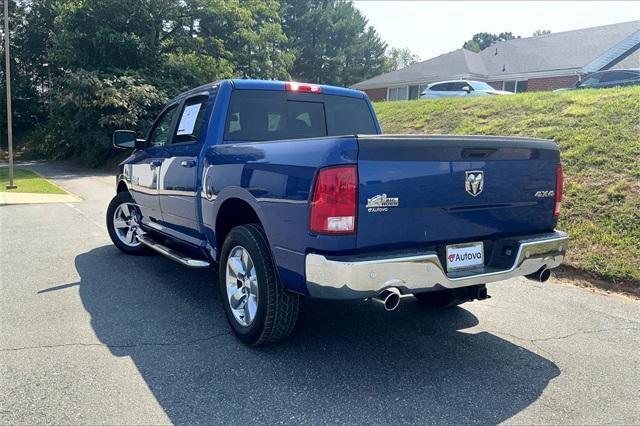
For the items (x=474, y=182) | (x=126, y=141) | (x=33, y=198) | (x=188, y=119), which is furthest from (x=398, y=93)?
(x=474, y=182)

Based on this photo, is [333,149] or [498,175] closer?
[333,149]

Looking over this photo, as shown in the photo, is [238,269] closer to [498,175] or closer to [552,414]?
[498,175]

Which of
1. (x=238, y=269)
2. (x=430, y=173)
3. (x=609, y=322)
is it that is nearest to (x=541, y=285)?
(x=609, y=322)

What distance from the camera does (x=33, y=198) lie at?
13625 mm

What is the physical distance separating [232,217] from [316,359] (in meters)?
1.34

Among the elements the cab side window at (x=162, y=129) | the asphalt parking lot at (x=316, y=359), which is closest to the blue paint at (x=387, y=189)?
the asphalt parking lot at (x=316, y=359)

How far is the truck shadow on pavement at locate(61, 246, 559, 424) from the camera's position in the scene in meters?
3.02

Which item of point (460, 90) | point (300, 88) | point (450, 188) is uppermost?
point (460, 90)

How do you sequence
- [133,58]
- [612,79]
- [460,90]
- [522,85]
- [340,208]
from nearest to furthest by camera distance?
1. [340,208]
2. [612,79]
3. [460,90]
4. [133,58]
5. [522,85]

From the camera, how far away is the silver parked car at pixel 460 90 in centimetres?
2180

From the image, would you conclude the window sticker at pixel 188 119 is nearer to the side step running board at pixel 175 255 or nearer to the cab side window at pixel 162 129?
the cab side window at pixel 162 129

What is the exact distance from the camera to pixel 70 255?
6977 millimetres

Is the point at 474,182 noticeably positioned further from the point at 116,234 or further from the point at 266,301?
the point at 116,234

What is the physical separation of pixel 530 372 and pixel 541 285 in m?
2.48
